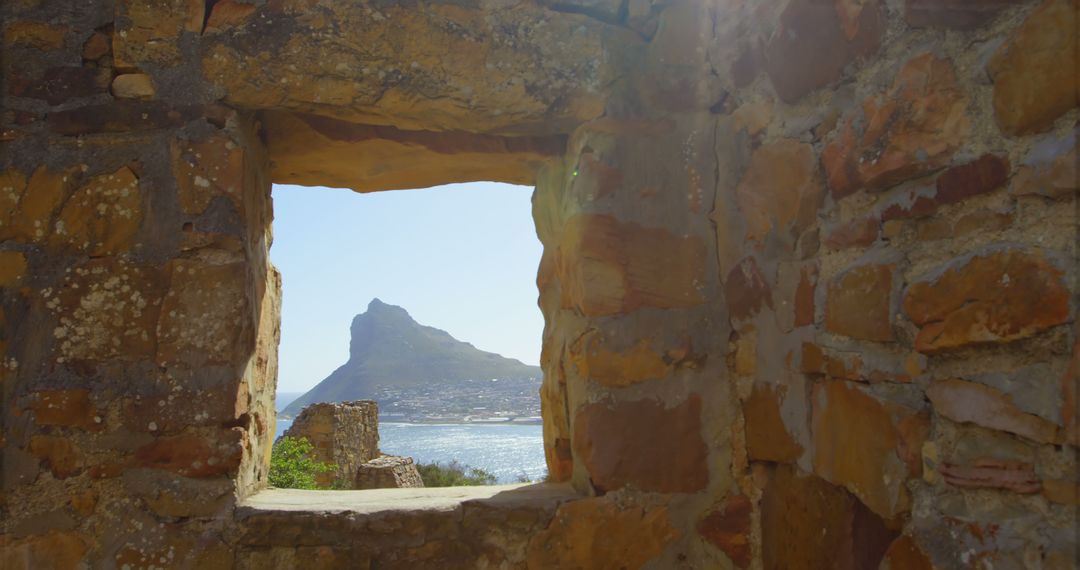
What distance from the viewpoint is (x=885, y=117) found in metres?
1.31

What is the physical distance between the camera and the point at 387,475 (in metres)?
7.24

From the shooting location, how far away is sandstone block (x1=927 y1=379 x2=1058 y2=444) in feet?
3.22

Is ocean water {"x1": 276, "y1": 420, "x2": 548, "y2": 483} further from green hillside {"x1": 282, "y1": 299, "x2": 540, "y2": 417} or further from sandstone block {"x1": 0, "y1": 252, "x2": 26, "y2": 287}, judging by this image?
sandstone block {"x1": 0, "y1": 252, "x2": 26, "y2": 287}

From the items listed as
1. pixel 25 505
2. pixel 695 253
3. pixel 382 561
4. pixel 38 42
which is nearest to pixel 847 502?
pixel 695 253

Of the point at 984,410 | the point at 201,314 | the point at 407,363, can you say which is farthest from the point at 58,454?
the point at 407,363

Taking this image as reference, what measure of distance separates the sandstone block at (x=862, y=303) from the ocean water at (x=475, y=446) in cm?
1730

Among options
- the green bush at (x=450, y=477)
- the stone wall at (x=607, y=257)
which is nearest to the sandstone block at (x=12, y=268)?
the stone wall at (x=607, y=257)

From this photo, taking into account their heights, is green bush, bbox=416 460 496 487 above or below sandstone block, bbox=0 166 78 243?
below

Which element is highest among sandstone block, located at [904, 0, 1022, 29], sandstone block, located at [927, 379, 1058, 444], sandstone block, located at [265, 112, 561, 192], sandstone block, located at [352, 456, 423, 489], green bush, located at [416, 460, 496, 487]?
sandstone block, located at [265, 112, 561, 192]

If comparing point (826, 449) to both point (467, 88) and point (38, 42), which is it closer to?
point (467, 88)

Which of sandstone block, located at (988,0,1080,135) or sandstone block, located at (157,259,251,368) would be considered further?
sandstone block, located at (157,259,251,368)

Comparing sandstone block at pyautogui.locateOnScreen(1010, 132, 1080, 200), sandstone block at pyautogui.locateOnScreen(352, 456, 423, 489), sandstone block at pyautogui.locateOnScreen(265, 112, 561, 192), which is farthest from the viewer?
sandstone block at pyautogui.locateOnScreen(352, 456, 423, 489)

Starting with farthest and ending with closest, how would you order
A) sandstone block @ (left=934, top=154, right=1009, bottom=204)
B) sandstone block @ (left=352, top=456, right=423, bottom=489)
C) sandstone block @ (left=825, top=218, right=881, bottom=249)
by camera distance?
sandstone block @ (left=352, top=456, right=423, bottom=489) → sandstone block @ (left=825, top=218, right=881, bottom=249) → sandstone block @ (left=934, top=154, right=1009, bottom=204)

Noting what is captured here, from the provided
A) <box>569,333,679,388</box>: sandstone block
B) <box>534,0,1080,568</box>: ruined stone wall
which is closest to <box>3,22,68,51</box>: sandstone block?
<box>534,0,1080,568</box>: ruined stone wall
